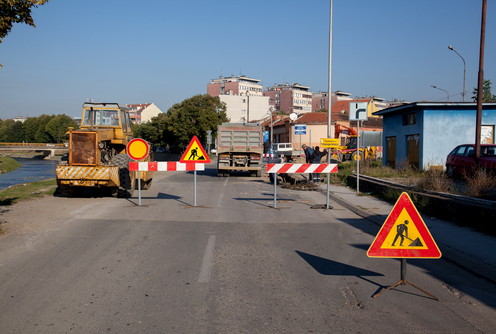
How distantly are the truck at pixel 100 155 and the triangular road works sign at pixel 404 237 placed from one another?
8.59 m

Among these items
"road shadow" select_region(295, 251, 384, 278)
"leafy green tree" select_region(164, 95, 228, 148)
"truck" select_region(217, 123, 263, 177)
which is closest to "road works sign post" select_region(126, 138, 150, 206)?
"road shadow" select_region(295, 251, 384, 278)

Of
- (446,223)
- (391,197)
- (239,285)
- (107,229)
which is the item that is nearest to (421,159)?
(391,197)

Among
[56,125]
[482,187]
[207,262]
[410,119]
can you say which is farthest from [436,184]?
[56,125]

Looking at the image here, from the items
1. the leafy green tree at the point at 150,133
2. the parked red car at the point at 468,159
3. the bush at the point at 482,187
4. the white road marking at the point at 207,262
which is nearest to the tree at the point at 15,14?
the white road marking at the point at 207,262

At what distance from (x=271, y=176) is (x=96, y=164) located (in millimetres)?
10541

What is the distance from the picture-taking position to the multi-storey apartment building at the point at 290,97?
148 m

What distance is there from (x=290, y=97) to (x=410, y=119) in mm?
124963

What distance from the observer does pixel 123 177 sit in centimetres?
1494

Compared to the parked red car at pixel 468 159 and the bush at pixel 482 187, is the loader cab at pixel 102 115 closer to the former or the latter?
the bush at pixel 482 187

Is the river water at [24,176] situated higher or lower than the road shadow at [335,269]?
Answer: lower

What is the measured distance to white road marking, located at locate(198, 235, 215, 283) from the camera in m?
5.72

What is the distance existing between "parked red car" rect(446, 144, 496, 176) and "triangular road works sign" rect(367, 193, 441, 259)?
1311 cm

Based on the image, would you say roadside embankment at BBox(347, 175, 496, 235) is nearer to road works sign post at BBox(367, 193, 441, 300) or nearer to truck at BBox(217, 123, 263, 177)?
road works sign post at BBox(367, 193, 441, 300)

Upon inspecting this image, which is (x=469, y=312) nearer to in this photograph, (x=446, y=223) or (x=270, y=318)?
(x=270, y=318)
